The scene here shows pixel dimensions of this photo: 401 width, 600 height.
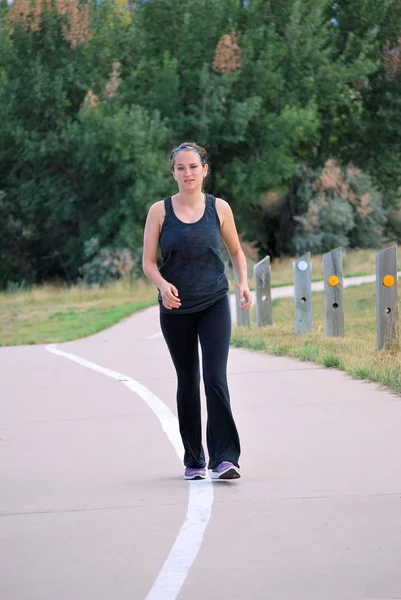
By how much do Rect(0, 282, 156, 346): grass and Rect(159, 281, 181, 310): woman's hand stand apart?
50.3 ft

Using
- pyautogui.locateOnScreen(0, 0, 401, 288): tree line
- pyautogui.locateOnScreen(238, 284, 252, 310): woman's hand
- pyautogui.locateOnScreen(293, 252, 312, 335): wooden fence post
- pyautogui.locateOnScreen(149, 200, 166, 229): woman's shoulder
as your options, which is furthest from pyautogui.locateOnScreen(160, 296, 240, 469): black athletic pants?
pyautogui.locateOnScreen(0, 0, 401, 288): tree line

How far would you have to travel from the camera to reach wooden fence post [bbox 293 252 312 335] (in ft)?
59.4

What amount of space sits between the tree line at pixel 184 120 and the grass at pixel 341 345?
21.1 metres

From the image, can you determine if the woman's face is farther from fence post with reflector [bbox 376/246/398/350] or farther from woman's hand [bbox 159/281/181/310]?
fence post with reflector [bbox 376/246/398/350]

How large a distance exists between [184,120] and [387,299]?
35.0m

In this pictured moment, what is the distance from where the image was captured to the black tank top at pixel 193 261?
773 cm

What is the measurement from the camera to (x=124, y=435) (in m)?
9.70

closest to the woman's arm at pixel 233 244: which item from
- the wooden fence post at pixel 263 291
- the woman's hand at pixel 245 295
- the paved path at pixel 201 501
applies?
the woman's hand at pixel 245 295

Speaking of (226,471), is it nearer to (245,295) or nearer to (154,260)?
(245,295)

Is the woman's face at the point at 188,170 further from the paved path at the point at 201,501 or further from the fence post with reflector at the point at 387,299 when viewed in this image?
the fence post with reflector at the point at 387,299

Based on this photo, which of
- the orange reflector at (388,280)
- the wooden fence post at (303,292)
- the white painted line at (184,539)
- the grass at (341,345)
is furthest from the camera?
the wooden fence post at (303,292)

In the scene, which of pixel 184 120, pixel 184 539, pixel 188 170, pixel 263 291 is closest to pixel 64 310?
pixel 263 291

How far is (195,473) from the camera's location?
7766 millimetres

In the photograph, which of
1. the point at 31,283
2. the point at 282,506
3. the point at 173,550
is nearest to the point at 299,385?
the point at 282,506
